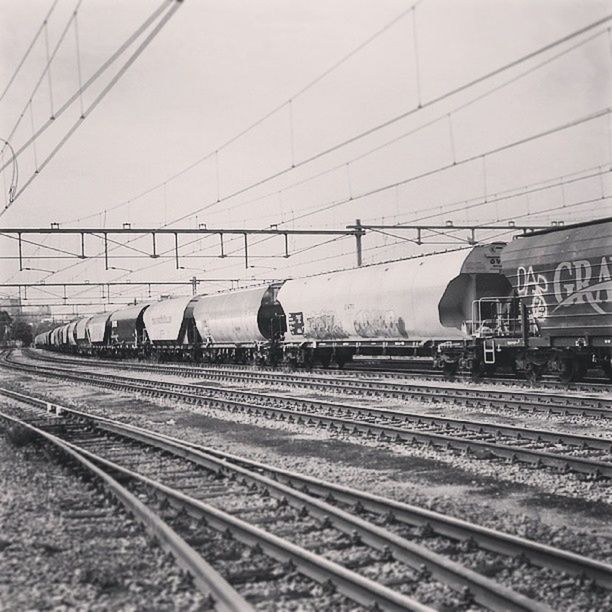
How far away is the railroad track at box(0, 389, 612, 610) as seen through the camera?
5164 millimetres

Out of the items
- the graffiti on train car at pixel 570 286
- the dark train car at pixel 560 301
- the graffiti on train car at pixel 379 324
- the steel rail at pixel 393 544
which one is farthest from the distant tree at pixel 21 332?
the steel rail at pixel 393 544

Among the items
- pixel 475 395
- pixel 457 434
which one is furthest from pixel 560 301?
pixel 457 434

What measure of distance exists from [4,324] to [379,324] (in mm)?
98117

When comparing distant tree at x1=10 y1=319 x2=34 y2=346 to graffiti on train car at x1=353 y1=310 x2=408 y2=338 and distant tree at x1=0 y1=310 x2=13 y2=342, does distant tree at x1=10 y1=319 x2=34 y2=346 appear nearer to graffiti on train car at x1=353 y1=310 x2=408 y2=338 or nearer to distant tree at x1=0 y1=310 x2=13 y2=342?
distant tree at x1=0 y1=310 x2=13 y2=342

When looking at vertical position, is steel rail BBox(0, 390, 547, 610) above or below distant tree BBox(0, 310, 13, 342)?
below

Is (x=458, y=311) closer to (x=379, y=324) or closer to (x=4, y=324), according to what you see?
(x=379, y=324)

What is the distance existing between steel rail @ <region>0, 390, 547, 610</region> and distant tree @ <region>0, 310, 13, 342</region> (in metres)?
101

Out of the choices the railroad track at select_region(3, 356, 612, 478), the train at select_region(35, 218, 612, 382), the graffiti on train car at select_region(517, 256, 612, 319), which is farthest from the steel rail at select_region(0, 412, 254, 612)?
the train at select_region(35, 218, 612, 382)

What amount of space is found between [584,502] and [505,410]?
6.78 metres

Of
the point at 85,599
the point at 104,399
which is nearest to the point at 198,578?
the point at 85,599

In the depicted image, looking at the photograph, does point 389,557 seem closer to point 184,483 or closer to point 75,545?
point 75,545

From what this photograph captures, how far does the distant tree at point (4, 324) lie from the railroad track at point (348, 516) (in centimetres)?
9876

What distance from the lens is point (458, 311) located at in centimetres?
2008

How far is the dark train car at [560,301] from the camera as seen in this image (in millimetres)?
15609
